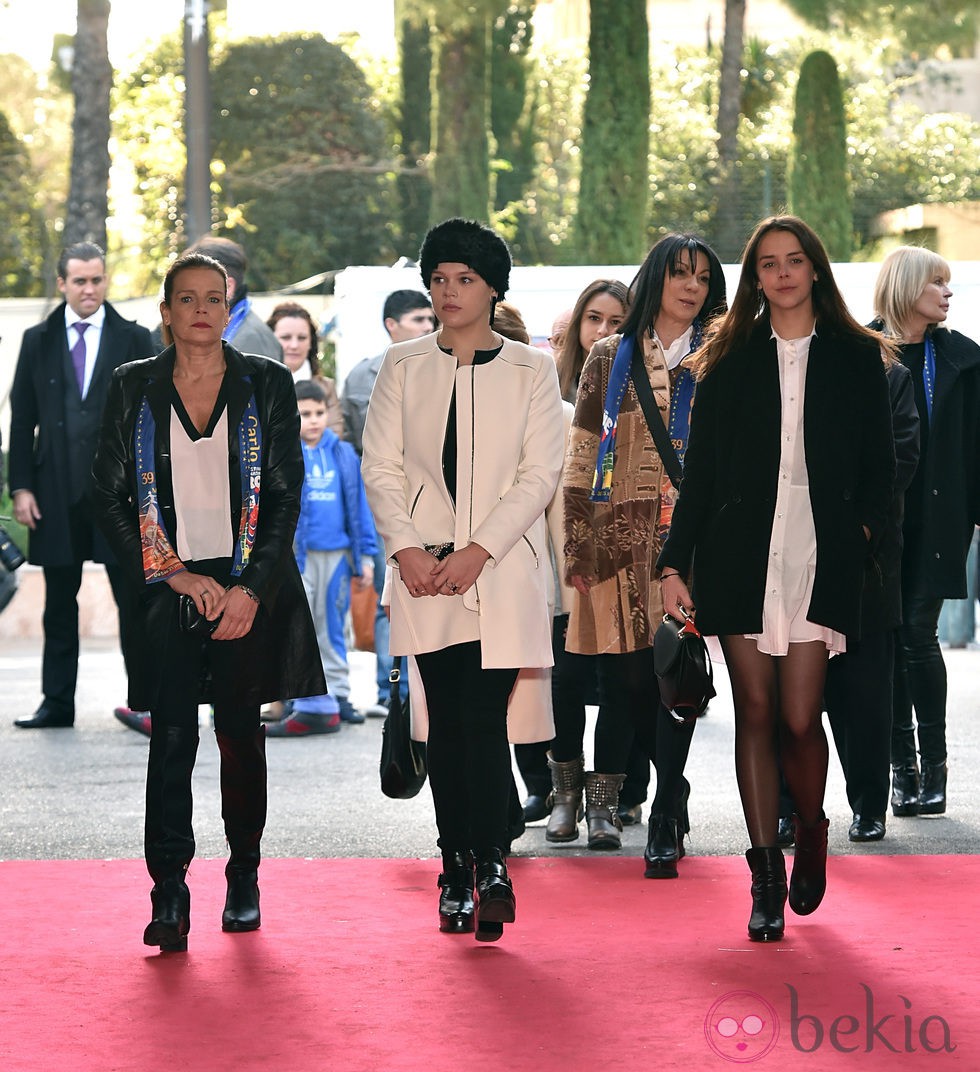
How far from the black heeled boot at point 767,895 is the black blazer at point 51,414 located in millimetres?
5322

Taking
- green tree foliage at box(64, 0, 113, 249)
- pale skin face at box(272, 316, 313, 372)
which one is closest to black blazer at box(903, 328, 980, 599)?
pale skin face at box(272, 316, 313, 372)

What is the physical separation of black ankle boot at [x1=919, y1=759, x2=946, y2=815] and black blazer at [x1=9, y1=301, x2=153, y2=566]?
14.1 ft

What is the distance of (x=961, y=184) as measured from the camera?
38844 mm

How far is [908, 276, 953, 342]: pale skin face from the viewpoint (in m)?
7.25

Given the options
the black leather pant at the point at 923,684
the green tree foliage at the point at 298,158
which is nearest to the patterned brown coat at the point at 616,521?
the black leather pant at the point at 923,684

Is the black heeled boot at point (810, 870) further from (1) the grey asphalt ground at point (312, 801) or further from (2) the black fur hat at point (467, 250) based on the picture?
(2) the black fur hat at point (467, 250)

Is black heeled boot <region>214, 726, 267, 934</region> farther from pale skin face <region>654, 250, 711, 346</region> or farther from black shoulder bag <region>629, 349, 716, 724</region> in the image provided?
pale skin face <region>654, 250, 711, 346</region>

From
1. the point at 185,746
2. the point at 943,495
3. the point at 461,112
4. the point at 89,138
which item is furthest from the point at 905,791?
the point at 461,112

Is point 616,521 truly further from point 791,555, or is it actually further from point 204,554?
point 204,554

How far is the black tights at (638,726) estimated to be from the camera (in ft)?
20.8

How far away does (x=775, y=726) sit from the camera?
5.48m

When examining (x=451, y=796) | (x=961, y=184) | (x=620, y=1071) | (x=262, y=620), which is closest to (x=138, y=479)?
(x=262, y=620)

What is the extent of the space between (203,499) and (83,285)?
15.8 ft

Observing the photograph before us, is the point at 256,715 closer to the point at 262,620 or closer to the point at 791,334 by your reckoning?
the point at 262,620
